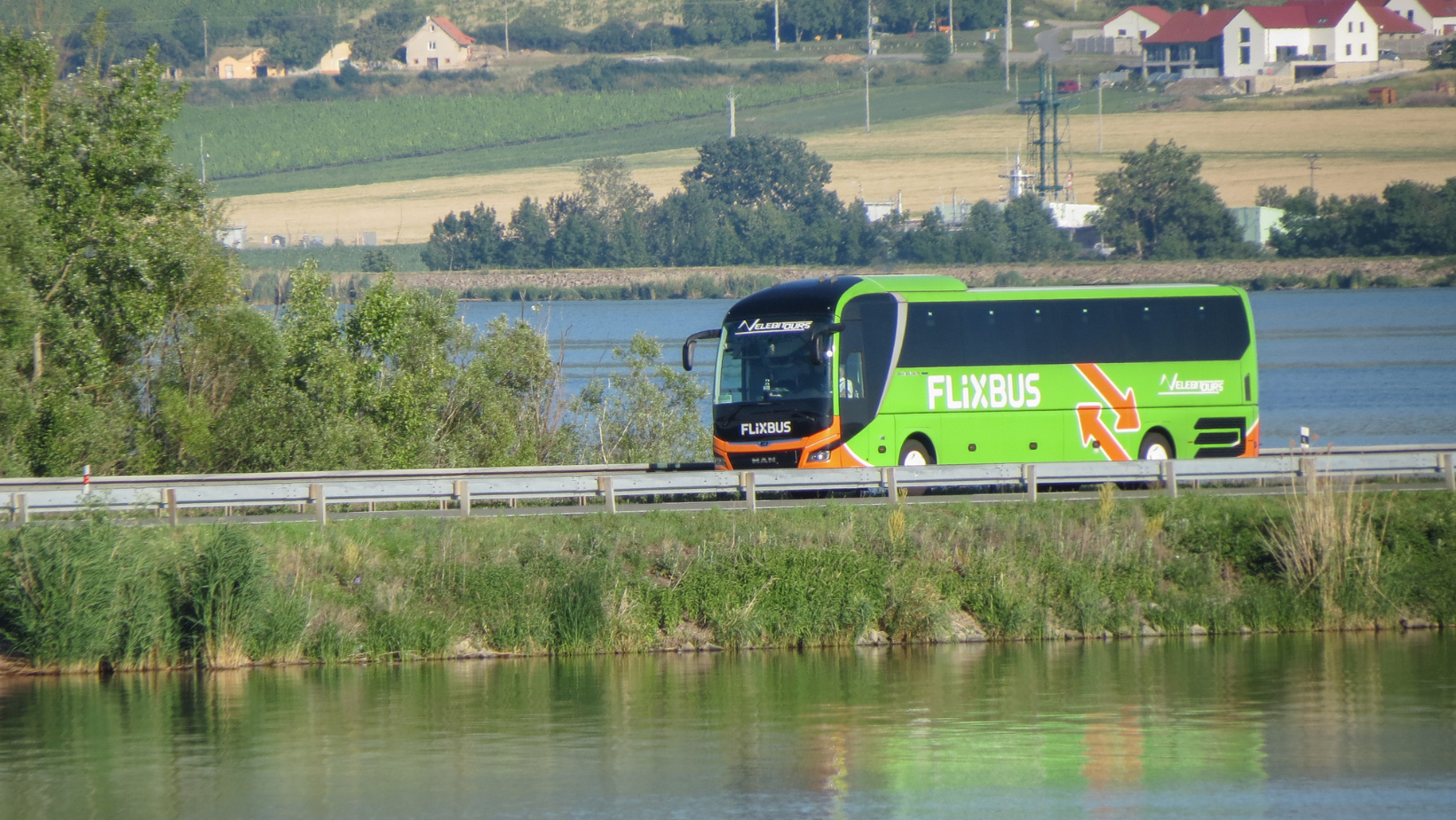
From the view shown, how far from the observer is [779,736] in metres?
16.2

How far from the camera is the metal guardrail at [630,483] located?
2206cm

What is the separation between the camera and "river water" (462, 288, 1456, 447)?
194ft

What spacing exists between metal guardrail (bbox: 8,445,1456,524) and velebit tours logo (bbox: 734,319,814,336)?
2.86 metres

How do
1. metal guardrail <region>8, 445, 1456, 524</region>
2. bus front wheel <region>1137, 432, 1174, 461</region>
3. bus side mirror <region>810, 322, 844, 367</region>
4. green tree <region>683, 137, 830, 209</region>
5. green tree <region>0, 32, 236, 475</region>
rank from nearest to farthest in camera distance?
1. metal guardrail <region>8, 445, 1456, 524</region>
2. bus side mirror <region>810, 322, 844, 367</region>
3. bus front wheel <region>1137, 432, 1174, 461</region>
4. green tree <region>0, 32, 236, 475</region>
5. green tree <region>683, 137, 830, 209</region>

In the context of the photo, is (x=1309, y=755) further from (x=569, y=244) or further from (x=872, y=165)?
(x=872, y=165)

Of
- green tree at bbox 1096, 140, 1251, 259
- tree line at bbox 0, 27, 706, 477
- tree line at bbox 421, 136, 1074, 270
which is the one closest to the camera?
tree line at bbox 0, 27, 706, 477

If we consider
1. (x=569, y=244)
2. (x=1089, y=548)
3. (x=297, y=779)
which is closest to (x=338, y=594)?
(x=297, y=779)

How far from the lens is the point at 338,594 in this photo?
20.5 meters

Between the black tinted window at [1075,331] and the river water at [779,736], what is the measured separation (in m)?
7.68

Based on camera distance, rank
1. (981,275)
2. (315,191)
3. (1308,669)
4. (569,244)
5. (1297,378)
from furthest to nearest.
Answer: (315,191) → (569,244) → (981,275) → (1297,378) → (1308,669)

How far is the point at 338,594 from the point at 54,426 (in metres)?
11.0

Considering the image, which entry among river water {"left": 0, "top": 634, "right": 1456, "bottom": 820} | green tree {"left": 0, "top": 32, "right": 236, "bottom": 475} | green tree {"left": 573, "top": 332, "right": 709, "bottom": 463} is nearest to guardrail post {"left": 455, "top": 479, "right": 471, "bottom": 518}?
river water {"left": 0, "top": 634, "right": 1456, "bottom": 820}

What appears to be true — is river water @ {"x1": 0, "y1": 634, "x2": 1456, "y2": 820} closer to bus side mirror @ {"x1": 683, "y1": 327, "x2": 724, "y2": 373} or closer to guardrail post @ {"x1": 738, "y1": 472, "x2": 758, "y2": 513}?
guardrail post @ {"x1": 738, "y1": 472, "x2": 758, "y2": 513}

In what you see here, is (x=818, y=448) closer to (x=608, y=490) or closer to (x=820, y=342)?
(x=820, y=342)
